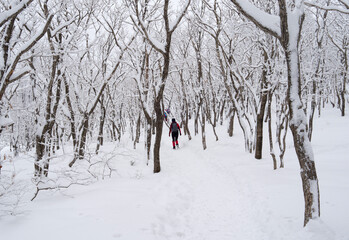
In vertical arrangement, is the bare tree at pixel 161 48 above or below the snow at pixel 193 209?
above

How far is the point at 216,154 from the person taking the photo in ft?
35.8

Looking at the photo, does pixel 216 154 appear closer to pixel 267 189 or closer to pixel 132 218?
pixel 267 189

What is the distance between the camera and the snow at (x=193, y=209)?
10.9 ft

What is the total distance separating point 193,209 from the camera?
4953 millimetres

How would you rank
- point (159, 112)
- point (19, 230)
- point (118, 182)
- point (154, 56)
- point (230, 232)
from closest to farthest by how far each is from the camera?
point (19, 230), point (230, 232), point (118, 182), point (159, 112), point (154, 56)

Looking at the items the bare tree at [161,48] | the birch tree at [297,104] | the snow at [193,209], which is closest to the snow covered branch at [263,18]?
the birch tree at [297,104]

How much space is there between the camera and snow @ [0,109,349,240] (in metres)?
3.32

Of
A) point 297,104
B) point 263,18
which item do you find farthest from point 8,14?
point 297,104

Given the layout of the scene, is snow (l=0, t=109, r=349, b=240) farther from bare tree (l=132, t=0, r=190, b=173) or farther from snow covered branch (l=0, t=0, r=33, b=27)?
snow covered branch (l=0, t=0, r=33, b=27)

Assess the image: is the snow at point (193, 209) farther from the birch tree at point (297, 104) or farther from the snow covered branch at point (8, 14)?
the snow covered branch at point (8, 14)

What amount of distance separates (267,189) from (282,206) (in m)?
0.99

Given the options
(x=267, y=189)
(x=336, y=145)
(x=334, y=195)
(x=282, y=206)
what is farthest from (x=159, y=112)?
(x=336, y=145)

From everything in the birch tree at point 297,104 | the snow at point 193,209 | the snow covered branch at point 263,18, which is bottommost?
the snow at point 193,209

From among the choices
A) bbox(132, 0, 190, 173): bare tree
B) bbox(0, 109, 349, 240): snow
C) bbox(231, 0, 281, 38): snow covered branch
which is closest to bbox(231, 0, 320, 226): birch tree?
bbox(231, 0, 281, 38): snow covered branch
